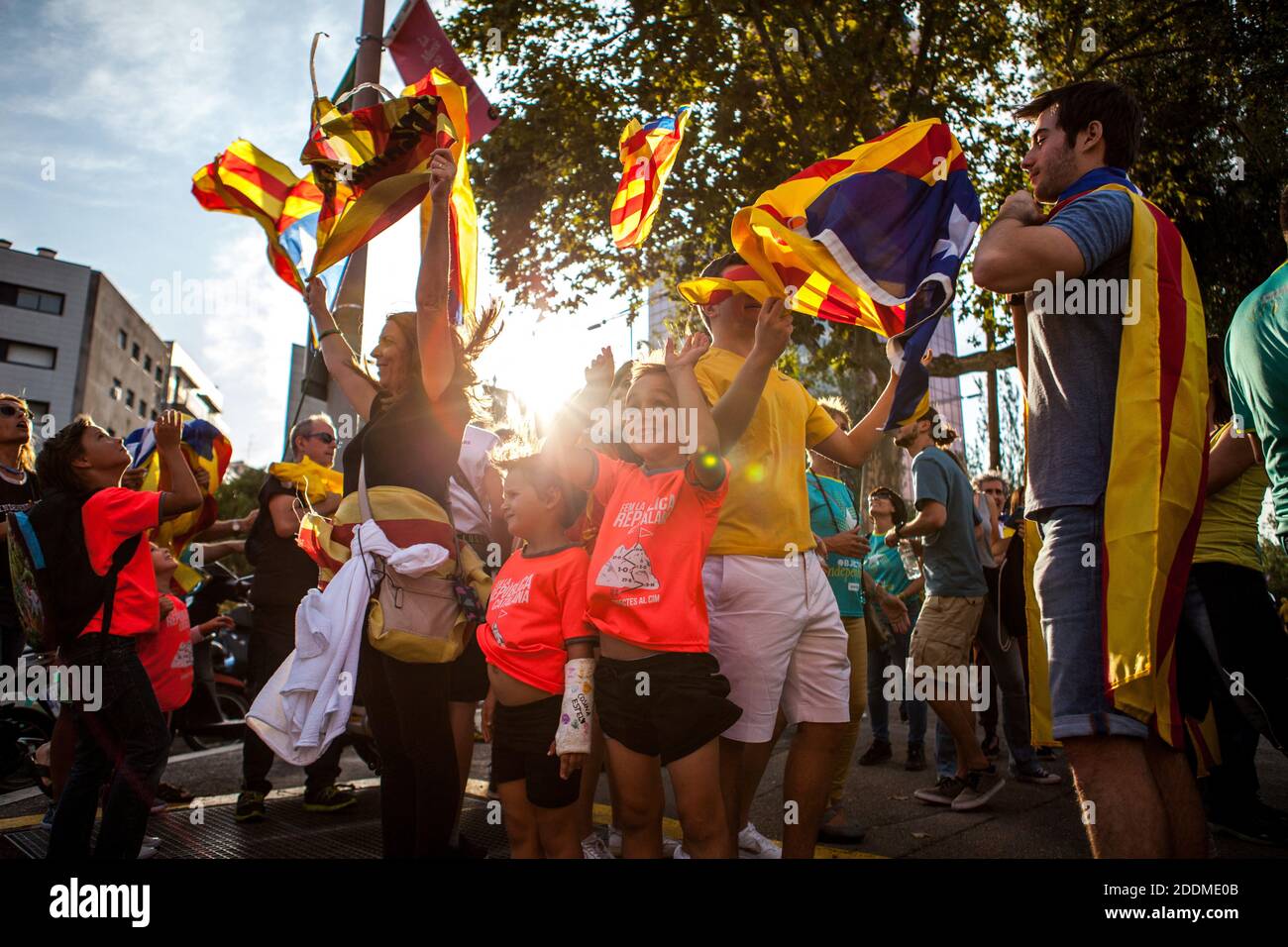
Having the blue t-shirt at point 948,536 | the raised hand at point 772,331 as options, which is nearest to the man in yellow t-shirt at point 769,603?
the raised hand at point 772,331

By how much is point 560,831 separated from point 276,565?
3008mm

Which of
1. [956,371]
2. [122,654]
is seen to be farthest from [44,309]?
[122,654]

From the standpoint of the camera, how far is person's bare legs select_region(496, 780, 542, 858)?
2729mm

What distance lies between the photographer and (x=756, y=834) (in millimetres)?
3811

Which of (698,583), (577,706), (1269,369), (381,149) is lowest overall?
(577,706)

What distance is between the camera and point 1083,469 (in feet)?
6.52

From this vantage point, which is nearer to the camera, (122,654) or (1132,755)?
(1132,755)

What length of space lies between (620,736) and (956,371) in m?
13.4

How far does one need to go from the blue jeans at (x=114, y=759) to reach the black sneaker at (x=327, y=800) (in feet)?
4.81

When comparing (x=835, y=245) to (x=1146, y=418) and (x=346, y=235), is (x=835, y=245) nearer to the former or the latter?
(x=1146, y=418)

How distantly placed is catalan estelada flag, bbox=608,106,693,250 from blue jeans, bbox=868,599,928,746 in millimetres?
3020

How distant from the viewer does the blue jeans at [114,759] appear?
9.74 ft

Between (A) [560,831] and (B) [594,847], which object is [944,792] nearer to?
(B) [594,847]

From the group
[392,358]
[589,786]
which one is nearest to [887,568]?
[589,786]
